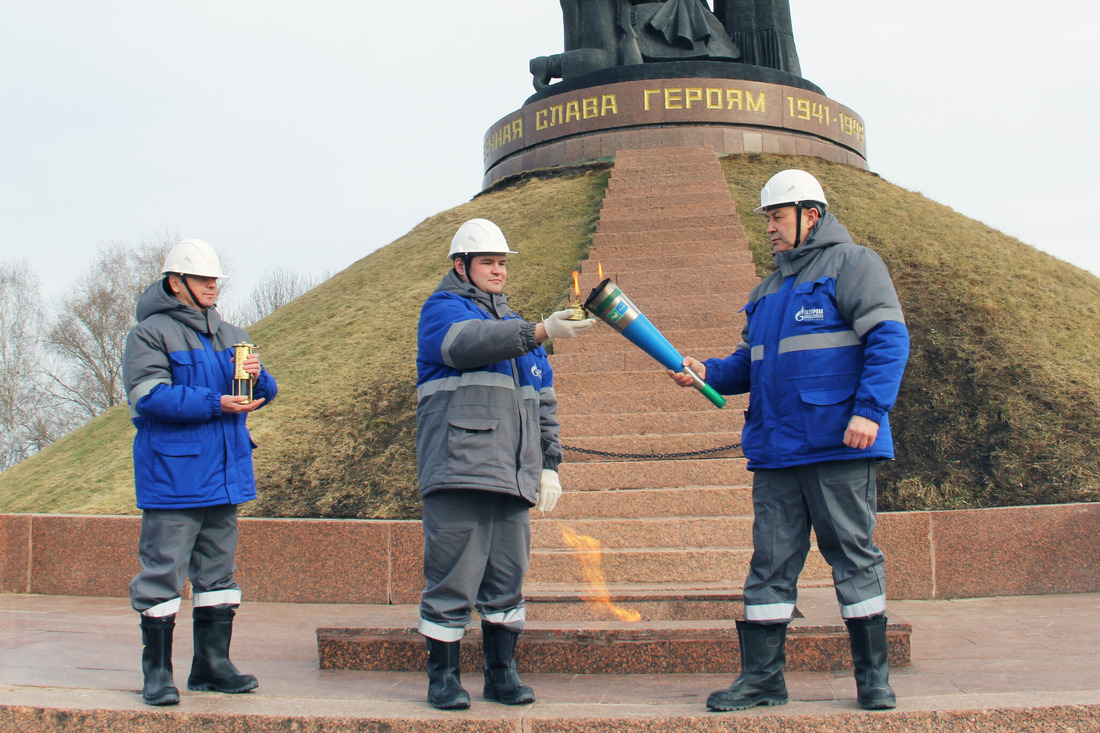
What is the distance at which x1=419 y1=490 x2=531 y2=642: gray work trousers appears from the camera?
12.7ft

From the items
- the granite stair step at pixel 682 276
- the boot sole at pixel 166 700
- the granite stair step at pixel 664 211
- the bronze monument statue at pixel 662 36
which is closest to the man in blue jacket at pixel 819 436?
the boot sole at pixel 166 700

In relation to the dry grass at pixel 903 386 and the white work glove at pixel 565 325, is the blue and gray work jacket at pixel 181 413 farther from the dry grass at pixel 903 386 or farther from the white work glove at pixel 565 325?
the dry grass at pixel 903 386

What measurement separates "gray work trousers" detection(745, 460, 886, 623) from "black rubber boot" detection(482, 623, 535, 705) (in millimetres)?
989

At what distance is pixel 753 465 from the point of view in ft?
12.8

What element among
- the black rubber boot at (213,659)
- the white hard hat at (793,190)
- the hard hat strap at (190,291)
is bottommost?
the black rubber boot at (213,659)

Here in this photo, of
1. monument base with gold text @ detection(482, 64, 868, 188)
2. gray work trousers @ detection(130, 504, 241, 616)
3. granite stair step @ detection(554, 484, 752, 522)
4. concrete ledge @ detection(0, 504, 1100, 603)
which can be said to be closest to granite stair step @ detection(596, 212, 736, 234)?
monument base with gold text @ detection(482, 64, 868, 188)

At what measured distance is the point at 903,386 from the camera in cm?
861

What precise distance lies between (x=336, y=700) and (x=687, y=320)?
656 centimetres

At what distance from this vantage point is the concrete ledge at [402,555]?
6.36m

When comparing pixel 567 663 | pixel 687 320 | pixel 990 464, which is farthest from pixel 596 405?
Result: pixel 567 663

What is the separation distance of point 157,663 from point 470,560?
140cm

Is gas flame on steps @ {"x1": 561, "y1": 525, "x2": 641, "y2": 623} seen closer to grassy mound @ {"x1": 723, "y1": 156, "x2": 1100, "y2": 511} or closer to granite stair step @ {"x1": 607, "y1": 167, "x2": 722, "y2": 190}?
grassy mound @ {"x1": 723, "y1": 156, "x2": 1100, "y2": 511}

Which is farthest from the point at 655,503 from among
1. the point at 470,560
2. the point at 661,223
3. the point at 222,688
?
the point at 661,223

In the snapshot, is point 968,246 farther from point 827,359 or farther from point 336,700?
point 336,700
